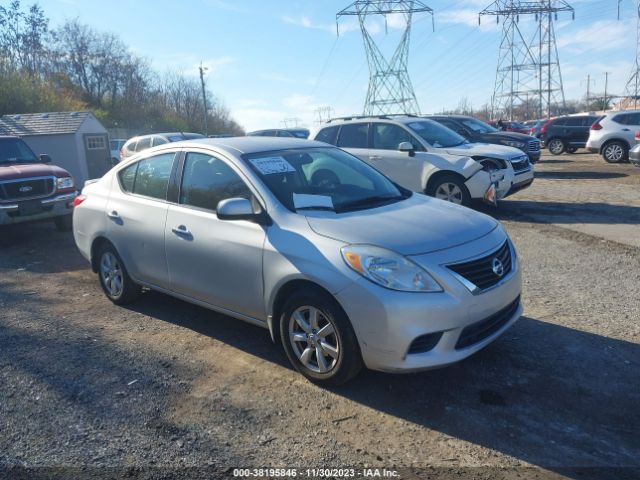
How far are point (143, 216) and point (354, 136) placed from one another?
240 inches

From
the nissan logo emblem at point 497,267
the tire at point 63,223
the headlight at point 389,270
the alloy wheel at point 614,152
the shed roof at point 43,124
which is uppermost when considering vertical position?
the shed roof at point 43,124

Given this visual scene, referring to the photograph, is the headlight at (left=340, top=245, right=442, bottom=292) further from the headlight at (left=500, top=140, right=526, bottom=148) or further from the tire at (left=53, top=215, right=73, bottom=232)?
the headlight at (left=500, top=140, right=526, bottom=148)

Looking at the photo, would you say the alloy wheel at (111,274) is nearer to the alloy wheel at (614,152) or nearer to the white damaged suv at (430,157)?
the white damaged suv at (430,157)

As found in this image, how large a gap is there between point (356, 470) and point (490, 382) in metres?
1.33

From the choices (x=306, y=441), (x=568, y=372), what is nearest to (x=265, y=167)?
(x=306, y=441)

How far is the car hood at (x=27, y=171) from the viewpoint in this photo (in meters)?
9.12

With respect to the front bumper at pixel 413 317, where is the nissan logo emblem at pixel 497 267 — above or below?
above

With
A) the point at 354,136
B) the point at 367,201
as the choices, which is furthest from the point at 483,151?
the point at 367,201

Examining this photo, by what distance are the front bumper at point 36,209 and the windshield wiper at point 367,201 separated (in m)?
6.95

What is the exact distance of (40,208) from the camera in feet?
30.3

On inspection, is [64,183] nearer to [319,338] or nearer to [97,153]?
[97,153]

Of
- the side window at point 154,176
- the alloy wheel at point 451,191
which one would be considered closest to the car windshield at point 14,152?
the side window at point 154,176

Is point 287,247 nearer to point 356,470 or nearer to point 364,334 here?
point 364,334

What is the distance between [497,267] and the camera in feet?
12.3
